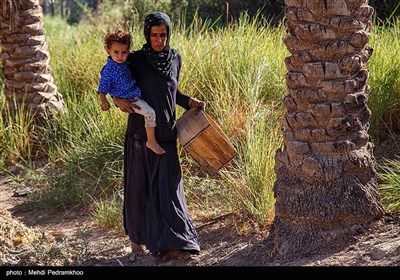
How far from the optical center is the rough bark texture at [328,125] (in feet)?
17.0

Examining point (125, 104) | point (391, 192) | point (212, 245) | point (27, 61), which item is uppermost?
point (125, 104)

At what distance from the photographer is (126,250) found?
6.12 metres

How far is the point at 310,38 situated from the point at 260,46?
344cm

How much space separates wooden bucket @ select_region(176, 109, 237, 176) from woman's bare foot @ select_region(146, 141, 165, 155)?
19 cm

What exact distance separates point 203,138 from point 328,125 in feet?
2.84

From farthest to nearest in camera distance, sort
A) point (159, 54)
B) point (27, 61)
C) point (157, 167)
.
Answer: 1. point (27, 61)
2. point (157, 167)
3. point (159, 54)

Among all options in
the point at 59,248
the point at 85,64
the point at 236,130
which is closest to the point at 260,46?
the point at 236,130

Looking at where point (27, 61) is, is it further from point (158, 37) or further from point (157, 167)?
point (158, 37)

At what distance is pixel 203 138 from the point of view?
218 inches

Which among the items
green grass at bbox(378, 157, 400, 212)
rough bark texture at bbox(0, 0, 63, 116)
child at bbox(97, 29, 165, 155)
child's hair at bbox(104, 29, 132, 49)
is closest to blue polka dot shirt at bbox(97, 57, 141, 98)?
child at bbox(97, 29, 165, 155)

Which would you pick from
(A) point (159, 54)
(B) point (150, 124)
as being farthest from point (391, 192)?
(A) point (159, 54)

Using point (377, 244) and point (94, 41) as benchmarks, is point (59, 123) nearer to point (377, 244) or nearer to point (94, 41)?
point (94, 41)

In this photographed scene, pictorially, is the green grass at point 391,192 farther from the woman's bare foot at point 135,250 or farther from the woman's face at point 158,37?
the woman's face at point 158,37

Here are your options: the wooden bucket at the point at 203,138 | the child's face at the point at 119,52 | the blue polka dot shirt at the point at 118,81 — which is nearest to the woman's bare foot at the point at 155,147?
the wooden bucket at the point at 203,138
